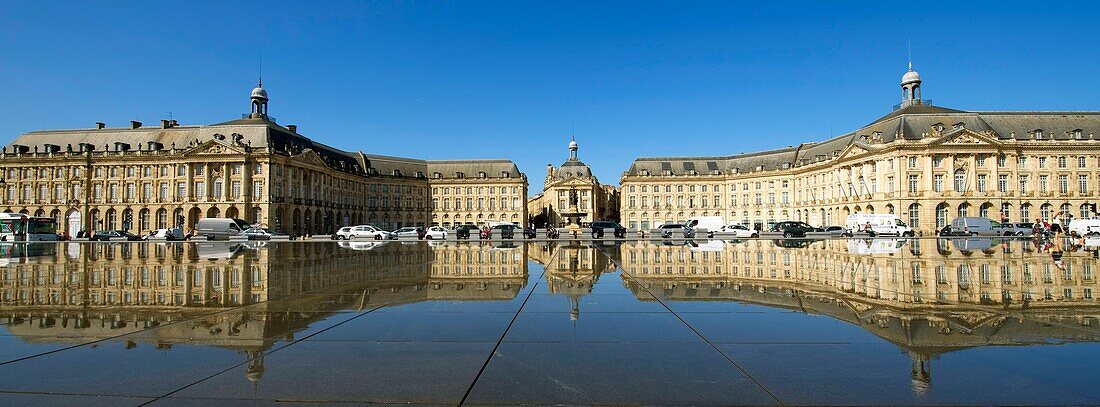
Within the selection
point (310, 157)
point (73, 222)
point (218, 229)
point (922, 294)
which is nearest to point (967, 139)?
point (922, 294)

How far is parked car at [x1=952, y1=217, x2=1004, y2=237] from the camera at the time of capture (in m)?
45.0

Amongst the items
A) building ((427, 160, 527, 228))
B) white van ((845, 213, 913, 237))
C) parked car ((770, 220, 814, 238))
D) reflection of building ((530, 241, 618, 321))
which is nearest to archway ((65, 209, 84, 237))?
building ((427, 160, 527, 228))

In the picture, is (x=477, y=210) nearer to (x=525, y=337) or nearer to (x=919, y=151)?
(x=919, y=151)

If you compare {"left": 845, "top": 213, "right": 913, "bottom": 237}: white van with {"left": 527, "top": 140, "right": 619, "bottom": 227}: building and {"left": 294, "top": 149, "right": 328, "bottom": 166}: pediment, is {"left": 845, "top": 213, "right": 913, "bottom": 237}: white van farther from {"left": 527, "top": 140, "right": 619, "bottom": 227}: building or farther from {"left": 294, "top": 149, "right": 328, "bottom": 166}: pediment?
{"left": 294, "top": 149, "right": 328, "bottom": 166}: pediment

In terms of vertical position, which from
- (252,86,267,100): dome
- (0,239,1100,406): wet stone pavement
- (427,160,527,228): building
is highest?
(252,86,267,100): dome

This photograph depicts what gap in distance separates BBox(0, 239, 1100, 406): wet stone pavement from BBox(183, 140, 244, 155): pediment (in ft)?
203

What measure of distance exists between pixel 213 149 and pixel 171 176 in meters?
7.58

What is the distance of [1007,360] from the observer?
4469 millimetres

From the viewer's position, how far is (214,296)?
827cm

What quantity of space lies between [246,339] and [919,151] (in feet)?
246

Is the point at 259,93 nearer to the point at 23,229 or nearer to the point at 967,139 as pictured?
the point at 23,229

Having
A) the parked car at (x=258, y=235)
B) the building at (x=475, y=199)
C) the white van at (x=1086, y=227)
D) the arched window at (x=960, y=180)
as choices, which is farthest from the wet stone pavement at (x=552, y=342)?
the building at (x=475, y=199)

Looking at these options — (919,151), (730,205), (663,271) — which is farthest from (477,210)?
(663,271)

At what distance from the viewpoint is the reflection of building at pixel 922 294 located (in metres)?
5.50
